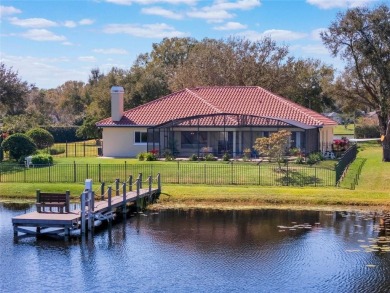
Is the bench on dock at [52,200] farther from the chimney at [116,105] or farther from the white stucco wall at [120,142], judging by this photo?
the chimney at [116,105]

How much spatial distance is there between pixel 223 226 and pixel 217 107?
28.8 metres

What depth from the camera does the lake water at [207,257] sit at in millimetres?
17859

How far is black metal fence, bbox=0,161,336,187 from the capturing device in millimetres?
36438

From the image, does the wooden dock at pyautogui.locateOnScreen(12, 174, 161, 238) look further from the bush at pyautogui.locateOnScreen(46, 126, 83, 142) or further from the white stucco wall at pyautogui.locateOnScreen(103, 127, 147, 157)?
the bush at pyautogui.locateOnScreen(46, 126, 83, 142)

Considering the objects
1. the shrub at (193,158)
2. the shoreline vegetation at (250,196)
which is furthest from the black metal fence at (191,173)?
the shrub at (193,158)

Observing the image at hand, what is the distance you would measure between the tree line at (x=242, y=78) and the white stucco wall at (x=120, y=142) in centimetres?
944

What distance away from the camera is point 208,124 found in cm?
5000

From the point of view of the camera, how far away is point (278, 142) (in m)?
40.1

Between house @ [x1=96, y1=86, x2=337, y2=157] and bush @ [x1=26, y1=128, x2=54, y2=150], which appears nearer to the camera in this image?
house @ [x1=96, y1=86, x2=337, y2=157]

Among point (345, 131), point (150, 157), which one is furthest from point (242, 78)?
point (345, 131)

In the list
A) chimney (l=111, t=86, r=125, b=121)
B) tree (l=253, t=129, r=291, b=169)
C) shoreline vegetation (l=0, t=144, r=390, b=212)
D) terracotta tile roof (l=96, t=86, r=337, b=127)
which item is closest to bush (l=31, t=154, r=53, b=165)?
shoreline vegetation (l=0, t=144, r=390, b=212)

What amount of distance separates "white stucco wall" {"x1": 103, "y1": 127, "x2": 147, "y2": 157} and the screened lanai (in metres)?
1.83

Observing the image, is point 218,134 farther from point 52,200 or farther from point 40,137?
point 52,200

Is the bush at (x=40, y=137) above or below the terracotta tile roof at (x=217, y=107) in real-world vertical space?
below
